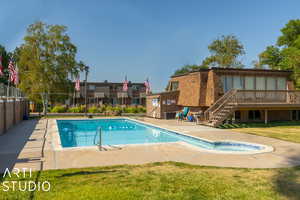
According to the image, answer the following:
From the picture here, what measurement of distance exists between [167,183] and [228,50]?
3840 cm

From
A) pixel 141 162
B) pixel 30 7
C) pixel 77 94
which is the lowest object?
pixel 141 162

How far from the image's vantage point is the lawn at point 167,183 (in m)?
4.13

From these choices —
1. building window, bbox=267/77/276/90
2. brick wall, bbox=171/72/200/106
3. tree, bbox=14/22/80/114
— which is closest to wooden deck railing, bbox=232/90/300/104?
building window, bbox=267/77/276/90

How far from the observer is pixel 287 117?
19516 mm

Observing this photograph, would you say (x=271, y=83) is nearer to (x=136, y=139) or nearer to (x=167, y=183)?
(x=136, y=139)

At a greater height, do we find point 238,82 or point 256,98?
point 238,82

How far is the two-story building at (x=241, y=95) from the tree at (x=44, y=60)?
18.8 m

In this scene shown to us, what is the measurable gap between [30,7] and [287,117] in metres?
22.7

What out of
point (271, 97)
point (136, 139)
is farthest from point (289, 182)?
point (271, 97)

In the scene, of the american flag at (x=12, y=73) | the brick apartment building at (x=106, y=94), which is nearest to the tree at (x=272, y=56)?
the brick apartment building at (x=106, y=94)

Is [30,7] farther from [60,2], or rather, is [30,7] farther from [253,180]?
[253,180]

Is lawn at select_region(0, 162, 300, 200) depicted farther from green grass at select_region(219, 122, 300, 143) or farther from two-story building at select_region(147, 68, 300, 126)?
two-story building at select_region(147, 68, 300, 126)

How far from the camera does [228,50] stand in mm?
39156

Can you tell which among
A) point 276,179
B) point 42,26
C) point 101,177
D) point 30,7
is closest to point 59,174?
point 101,177
